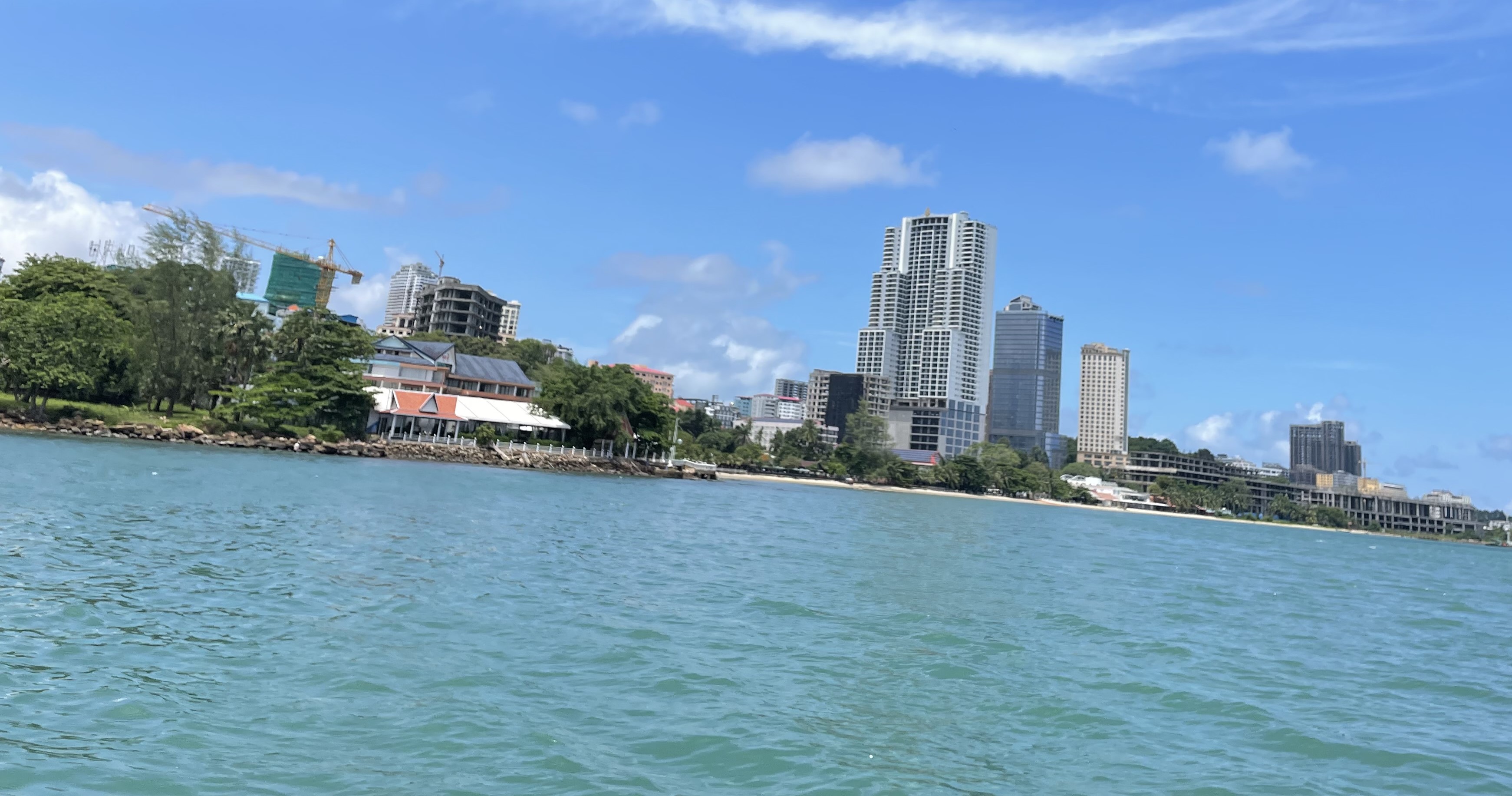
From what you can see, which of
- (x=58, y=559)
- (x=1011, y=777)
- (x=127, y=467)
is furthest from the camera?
(x=127, y=467)

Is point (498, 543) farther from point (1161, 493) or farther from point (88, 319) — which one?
point (1161, 493)

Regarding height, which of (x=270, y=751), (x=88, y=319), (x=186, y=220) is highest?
(x=186, y=220)

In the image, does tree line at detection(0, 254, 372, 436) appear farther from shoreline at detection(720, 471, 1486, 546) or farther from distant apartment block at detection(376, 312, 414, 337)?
distant apartment block at detection(376, 312, 414, 337)

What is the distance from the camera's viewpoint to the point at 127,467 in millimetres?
29188

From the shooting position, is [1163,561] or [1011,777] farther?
[1163,561]

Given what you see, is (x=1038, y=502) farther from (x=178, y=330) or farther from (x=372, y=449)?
(x=178, y=330)

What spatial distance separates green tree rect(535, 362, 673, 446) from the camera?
71.2m

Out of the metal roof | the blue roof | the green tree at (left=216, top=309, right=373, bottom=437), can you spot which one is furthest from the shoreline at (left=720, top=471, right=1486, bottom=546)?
the green tree at (left=216, top=309, right=373, bottom=437)

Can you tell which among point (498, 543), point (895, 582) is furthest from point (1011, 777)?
point (498, 543)

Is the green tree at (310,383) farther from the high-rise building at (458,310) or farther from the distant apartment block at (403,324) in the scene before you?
the distant apartment block at (403,324)

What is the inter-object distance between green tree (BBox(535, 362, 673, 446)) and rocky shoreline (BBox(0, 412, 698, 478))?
3.34 m

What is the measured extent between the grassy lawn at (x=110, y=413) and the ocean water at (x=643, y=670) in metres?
31.5

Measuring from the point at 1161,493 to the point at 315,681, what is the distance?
18403 cm

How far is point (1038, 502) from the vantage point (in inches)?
5615
